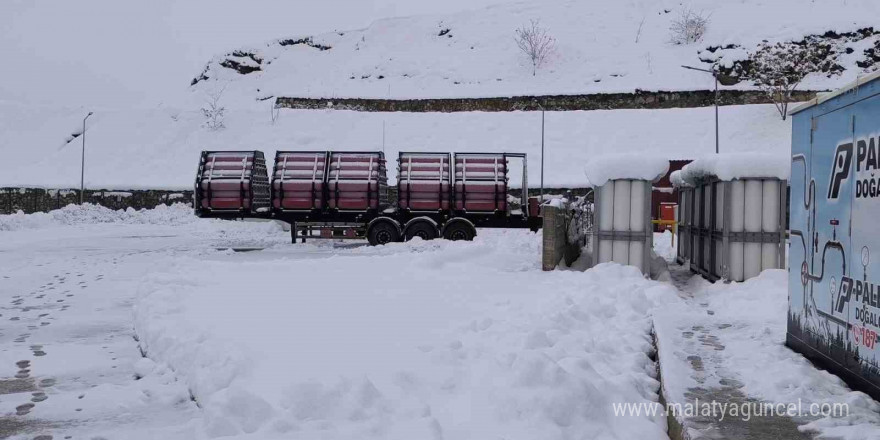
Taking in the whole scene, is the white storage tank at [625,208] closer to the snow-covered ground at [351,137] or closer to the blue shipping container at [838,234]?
the blue shipping container at [838,234]

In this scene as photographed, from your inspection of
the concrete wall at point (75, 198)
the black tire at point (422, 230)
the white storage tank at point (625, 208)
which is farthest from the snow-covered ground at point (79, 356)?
the concrete wall at point (75, 198)

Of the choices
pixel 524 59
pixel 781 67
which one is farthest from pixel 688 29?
pixel 524 59

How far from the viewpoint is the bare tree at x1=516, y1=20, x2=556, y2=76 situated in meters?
61.9

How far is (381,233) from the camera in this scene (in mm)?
21234

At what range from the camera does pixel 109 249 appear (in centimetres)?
2014

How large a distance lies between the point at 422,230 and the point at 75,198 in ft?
101

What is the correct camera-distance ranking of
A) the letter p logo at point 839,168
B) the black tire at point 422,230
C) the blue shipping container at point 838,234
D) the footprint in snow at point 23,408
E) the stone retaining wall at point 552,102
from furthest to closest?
the stone retaining wall at point 552,102, the black tire at point 422,230, the letter p logo at point 839,168, the footprint in snow at point 23,408, the blue shipping container at point 838,234

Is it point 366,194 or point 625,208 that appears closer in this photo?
point 625,208

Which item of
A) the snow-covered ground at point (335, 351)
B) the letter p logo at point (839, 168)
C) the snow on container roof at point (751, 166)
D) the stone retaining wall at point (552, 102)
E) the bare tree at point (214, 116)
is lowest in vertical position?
the snow-covered ground at point (335, 351)

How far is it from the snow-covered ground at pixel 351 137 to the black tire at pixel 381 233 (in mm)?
19213

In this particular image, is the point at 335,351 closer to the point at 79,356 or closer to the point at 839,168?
the point at 79,356

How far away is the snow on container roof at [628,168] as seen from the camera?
501 inches

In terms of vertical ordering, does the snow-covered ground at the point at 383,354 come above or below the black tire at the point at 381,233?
below

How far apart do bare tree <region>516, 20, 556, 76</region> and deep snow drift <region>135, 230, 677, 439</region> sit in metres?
52.3
